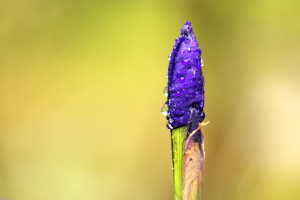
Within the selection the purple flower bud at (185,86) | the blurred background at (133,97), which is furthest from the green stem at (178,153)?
the blurred background at (133,97)

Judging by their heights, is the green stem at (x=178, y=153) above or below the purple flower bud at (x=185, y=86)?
below

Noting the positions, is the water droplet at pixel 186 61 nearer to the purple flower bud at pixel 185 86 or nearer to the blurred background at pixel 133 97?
the purple flower bud at pixel 185 86

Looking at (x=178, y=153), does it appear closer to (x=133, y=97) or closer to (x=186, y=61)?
(x=186, y=61)

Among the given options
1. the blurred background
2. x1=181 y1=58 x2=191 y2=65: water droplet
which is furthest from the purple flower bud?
the blurred background

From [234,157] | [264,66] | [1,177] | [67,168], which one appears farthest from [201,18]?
[1,177]

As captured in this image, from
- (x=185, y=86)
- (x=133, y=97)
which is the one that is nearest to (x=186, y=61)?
(x=185, y=86)

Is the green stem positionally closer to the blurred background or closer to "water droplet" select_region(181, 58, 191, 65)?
"water droplet" select_region(181, 58, 191, 65)

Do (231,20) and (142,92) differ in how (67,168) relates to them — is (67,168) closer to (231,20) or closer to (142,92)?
(142,92)
